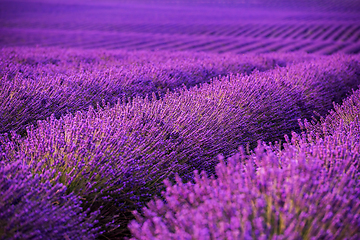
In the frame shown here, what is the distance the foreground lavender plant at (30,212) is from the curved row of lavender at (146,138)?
4 centimetres

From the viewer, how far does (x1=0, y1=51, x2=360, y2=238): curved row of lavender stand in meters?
1.68

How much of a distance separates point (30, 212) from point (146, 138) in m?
0.95

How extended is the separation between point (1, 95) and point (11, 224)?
1644mm

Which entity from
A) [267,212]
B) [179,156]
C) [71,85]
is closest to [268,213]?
[267,212]

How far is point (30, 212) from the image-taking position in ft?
4.22

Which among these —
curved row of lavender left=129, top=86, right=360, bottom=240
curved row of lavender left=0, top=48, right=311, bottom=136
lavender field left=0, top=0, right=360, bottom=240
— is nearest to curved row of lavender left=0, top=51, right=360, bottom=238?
lavender field left=0, top=0, right=360, bottom=240

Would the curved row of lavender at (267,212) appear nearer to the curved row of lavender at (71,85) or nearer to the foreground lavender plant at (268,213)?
the foreground lavender plant at (268,213)

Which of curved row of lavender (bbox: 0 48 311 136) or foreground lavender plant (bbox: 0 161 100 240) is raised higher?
curved row of lavender (bbox: 0 48 311 136)

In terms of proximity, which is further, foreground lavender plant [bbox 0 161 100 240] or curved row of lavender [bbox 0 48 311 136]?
curved row of lavender [bbox 0 48 311 136]

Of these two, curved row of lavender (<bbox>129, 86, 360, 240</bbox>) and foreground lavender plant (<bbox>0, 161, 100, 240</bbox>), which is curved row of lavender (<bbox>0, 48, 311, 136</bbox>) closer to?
foreground lavender plant (<bbox>0, 161, 100, 240</bbox>)

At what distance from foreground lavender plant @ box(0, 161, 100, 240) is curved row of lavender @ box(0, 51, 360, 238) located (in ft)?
0.12

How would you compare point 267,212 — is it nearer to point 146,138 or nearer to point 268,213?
point 268,213

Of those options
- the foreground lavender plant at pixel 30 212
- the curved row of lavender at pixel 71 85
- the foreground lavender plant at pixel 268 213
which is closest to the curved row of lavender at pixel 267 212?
the foreground lavender plant at pixel 268 213

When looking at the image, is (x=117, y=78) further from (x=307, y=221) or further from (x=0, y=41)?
(x=0, y=41)
